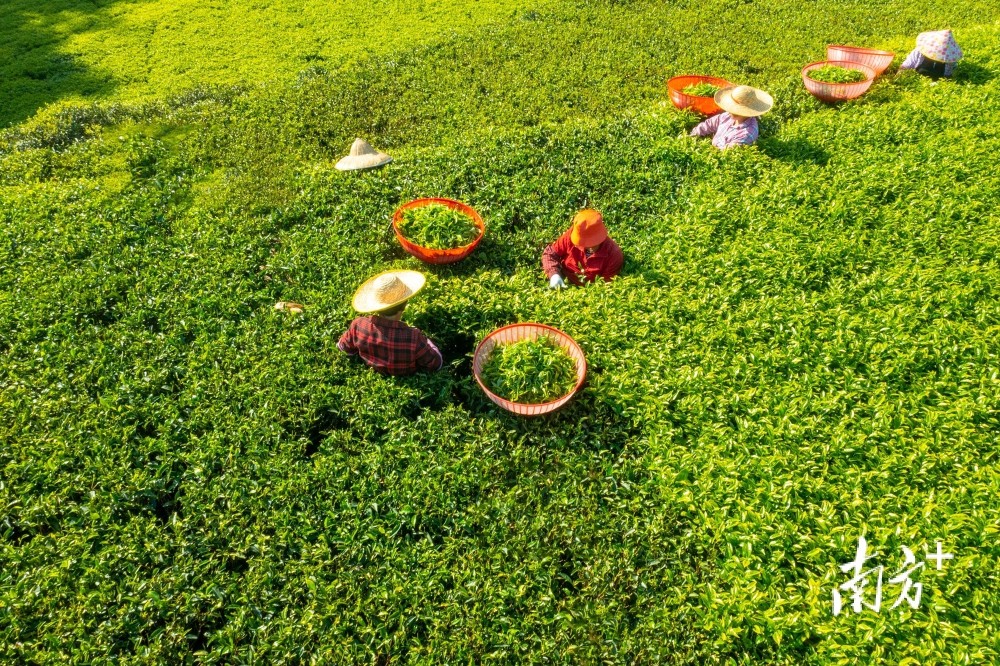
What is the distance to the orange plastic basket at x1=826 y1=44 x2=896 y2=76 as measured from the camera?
995 centimetres

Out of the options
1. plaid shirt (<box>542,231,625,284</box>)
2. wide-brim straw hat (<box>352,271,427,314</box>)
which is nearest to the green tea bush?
wide-brim straw hat (<box>352,271,427,314</box>)

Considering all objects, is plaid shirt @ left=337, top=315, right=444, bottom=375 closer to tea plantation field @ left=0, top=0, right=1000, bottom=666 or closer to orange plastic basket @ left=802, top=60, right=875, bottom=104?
tea plantation field @ left=0, top=0, right=1000, bottom=666

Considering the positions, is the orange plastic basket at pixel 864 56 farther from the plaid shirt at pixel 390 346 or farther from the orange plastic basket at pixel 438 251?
the plaid shirt at pixel 390 346

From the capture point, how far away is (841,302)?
19.9 ft

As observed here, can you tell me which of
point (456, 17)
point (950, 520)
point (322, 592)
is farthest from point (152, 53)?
point (950, 520)

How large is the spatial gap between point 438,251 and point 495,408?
2113 mm

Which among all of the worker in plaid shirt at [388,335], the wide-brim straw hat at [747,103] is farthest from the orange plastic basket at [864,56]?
the worker in plaid shirt at [388,335]

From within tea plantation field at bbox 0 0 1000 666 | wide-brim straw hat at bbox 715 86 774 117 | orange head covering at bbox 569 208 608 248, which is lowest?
tea plantation field at bbox 0 0 1000 666

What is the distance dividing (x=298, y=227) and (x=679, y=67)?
764 centimetres

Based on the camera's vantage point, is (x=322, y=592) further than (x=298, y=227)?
No

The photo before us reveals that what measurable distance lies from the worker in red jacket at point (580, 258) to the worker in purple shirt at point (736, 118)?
295cm

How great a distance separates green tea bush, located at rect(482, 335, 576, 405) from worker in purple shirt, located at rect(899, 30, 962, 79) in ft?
29.1

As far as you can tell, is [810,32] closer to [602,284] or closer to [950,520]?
[602,284]

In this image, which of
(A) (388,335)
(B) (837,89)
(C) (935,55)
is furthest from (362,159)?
(C) (935,55)
